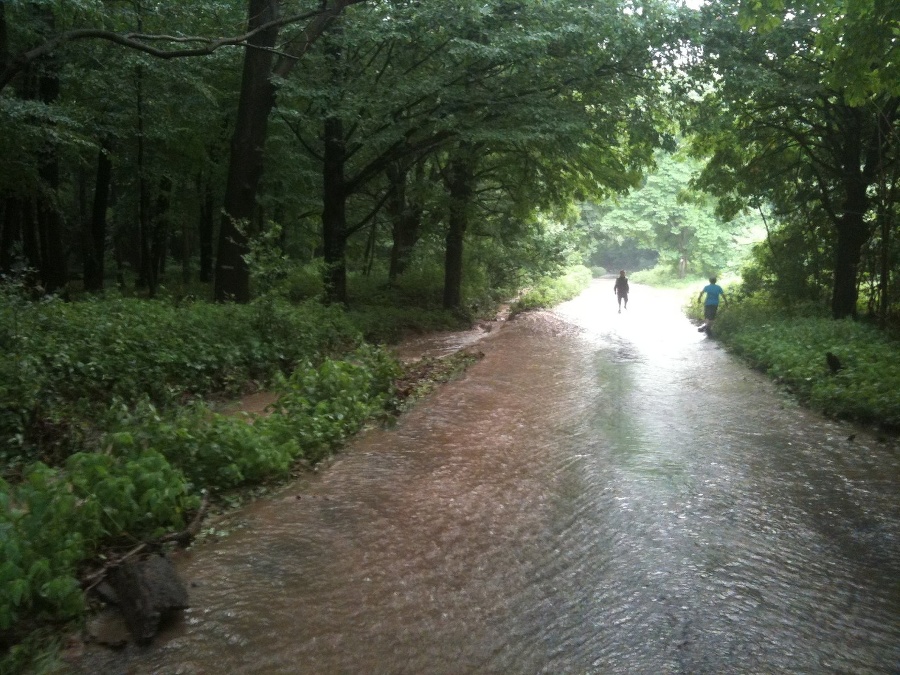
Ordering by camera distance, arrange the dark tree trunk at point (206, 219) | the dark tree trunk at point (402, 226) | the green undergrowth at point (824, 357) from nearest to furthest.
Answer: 1. the green undergrowth at point (824, 357)
2. the dark tree trunk at point (206, 219)
3. the dark tree trunk at point (402, 226)

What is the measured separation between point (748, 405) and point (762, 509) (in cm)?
525

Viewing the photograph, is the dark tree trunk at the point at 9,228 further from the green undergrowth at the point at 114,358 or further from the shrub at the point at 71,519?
the shrub at the point at 71,519

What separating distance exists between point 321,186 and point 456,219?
14.0ft

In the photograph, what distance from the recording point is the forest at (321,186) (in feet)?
24.2

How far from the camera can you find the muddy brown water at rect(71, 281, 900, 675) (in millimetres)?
4742

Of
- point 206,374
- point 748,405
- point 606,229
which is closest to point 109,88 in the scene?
point 206,374

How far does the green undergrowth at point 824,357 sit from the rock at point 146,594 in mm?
9404

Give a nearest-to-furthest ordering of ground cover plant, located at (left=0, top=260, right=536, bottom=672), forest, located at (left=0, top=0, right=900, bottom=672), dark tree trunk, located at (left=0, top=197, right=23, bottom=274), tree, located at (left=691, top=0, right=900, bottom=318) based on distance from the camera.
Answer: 1. ground cover plant, located at (left=0, top=260, right=536, bottom=672)
2. forest, located at (left=0, top=0, right=900, bottom=672)
3. tree, located at (left=691, top=0, right=900, bottom=318)
4. dark tree trunk, located at (left=0, top=197, right=23, bottom=274)

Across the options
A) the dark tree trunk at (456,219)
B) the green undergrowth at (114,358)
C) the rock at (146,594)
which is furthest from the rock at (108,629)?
the dark tree trunk at (456,219)

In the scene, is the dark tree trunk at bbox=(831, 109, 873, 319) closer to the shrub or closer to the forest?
the forest

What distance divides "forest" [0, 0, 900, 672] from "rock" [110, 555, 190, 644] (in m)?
0.27

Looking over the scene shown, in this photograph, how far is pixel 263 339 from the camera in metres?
12.5

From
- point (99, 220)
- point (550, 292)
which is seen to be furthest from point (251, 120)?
point (550, 292)

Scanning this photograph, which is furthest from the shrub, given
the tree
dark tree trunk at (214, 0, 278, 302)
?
the tree
